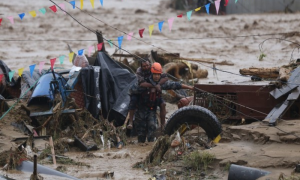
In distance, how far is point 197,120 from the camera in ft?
34.9

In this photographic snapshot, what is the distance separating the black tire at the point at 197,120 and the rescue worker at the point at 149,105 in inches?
33.9


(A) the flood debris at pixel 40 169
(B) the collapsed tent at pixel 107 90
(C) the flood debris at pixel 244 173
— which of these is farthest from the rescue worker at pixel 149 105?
(C) the flood debris at pixel 244 173

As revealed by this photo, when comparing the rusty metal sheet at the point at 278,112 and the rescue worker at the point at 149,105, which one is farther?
the rescue worker at the point at 149,105

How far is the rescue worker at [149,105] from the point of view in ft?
38.0

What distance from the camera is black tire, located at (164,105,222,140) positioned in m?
10.5

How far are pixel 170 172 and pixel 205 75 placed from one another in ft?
32.4

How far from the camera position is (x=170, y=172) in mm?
9133

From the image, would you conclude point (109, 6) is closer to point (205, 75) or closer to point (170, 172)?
point (205, 75)

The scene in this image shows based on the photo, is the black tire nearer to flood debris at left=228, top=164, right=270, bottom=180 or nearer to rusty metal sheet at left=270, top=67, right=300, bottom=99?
rusty metal sheet at left=270, top=67, right=300, bottom=99

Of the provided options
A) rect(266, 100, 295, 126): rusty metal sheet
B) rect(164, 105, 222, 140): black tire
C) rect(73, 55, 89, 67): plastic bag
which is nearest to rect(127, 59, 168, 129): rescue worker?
rect(164, 105, 222, 140): black tire

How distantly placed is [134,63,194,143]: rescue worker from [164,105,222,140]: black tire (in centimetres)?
86

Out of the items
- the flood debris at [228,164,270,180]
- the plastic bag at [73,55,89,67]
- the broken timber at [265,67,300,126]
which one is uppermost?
the plastic bag at [73,55,89,67]

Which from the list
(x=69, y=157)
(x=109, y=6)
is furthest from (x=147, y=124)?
(x=109, y=6)

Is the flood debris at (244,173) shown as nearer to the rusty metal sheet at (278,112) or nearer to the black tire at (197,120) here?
the rusty metal sheet at (278,112)
